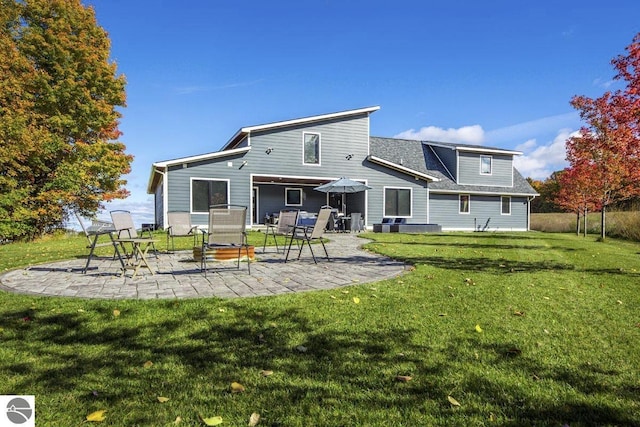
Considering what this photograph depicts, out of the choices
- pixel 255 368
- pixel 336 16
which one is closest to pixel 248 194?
pixel 336 16

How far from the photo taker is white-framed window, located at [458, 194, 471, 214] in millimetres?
Result: 24719

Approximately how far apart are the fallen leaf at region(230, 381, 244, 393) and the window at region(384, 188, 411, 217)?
63.4 ft

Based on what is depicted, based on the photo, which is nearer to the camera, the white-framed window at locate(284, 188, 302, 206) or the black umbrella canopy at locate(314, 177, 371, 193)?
the black umbrella canopy at locate(314, 177, 371, 193)

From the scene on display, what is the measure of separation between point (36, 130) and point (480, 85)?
19762 millimetres

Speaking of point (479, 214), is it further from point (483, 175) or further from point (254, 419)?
point (254, 419)

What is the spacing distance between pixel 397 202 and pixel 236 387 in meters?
19.9

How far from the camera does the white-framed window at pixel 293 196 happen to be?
73.2ft

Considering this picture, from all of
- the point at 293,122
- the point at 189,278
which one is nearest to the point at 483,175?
the point at 293,122

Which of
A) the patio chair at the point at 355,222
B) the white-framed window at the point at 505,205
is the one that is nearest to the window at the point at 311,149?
the patio chair at the point at 355,222

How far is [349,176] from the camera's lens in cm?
2048

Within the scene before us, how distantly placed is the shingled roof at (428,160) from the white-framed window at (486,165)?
69 centimetres

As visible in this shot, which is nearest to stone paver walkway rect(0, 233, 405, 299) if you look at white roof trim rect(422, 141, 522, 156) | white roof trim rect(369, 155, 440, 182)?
A: white roof trim rect(369, 155, 440, 182)

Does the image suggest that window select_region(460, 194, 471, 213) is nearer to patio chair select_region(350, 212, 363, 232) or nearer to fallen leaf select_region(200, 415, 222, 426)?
patio chair select_region(350, 212, 363, 232)

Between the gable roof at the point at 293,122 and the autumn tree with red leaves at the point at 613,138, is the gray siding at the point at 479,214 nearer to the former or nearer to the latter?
the autumn tree with red leaves at the point at 613,138
